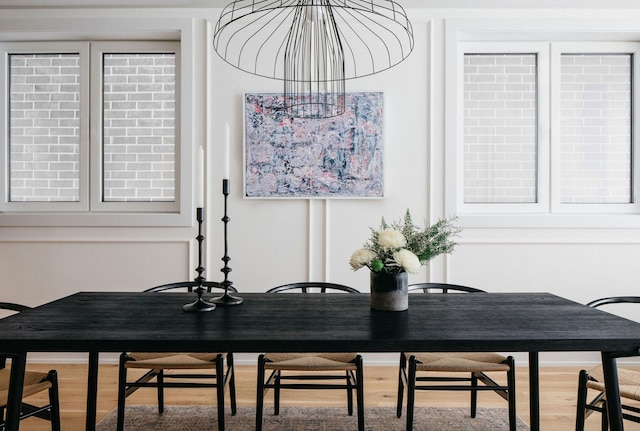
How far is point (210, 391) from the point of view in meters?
2.95

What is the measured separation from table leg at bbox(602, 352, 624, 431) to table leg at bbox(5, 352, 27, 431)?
6.30 feet

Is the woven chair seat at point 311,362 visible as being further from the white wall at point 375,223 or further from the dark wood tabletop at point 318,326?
the white wall at point 375,223

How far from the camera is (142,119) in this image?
11.7 ft

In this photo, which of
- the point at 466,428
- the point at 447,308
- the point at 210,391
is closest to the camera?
the point at 447,308

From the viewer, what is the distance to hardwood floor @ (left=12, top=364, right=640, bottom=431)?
2.55 m

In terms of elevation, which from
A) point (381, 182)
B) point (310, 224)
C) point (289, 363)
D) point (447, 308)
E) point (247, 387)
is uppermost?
point (381, 182)

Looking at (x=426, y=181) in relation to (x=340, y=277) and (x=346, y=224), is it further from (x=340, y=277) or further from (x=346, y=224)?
(x=340, y=277)

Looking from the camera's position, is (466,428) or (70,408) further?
(70,408)

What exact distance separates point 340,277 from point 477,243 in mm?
990

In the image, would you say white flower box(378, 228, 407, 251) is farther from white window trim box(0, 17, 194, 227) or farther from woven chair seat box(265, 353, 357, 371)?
white window trim box(0, 17, 194, 227)

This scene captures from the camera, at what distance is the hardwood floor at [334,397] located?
255cm

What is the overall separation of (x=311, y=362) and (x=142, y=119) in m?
2.33

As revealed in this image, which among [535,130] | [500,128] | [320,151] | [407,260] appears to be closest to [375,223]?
[320,151]

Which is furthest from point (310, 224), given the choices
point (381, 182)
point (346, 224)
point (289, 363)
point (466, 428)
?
point (466, 428)
